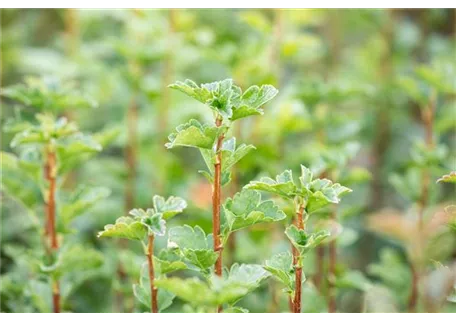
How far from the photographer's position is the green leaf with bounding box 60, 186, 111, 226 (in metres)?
0.88

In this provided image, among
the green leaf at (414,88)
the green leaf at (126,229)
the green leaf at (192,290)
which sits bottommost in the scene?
the green leaf at (192,290)

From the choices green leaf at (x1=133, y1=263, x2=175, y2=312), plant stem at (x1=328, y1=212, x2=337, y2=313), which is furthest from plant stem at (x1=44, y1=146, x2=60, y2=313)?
plant stem at (x1=328, y1=212, x2=337, y2=313)

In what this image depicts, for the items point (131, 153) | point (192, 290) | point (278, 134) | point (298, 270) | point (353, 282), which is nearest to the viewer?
point (192, 290)

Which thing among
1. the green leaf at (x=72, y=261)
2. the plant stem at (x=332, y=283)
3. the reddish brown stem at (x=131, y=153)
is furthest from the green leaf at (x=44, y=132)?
the reddish brown stem at (x=131, y=153)

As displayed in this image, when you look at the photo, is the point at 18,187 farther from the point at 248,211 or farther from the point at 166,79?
the point at 166,79

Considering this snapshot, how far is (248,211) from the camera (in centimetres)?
67

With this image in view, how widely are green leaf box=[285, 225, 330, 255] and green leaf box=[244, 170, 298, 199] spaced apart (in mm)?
33

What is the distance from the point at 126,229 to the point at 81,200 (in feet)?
0.81

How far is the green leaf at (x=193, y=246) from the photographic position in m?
0.64

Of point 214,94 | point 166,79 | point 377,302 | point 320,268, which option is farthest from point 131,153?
point 214,94

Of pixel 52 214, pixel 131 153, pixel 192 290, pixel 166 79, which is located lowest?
pixel 192 290

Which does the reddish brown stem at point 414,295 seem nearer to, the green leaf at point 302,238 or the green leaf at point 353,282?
the green leaf at point 353,282

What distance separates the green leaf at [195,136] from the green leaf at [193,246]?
0.09 meters
